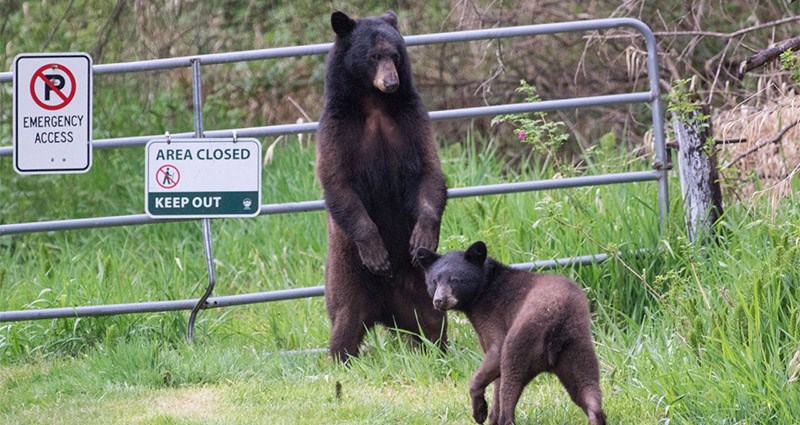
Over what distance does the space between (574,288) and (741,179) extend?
8.71 feet

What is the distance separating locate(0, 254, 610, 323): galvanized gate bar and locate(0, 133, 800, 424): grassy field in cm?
10

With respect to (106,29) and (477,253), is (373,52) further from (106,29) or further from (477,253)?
(106,29)

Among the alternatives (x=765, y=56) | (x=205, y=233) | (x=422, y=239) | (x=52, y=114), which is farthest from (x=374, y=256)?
(x=765, y=56)

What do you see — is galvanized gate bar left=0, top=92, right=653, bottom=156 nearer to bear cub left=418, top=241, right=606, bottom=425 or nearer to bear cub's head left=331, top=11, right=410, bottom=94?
bear cub's head left=331, top=11, right=410, bottom=94

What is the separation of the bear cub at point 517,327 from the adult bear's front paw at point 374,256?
2.18 ft

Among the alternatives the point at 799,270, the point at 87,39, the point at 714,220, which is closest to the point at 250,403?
the point at 799,270

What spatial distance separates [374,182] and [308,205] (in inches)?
38.2

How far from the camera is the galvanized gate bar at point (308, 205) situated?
21.7 ft

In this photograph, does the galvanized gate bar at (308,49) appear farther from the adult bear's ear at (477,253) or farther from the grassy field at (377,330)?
the adult bear's ear at (477,253)

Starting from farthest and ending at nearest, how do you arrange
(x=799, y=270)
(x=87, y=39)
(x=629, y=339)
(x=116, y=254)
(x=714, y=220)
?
(x=87, y=39), (x=116, y=254), (x=714, y=220), (x=629, y=339), (x=799, y=270)

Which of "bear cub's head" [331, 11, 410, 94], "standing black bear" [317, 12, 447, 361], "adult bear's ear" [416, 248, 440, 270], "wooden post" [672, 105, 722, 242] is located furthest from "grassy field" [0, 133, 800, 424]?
"bear cub's head" [331, 11, 410, 94]

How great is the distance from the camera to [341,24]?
582 centimetres

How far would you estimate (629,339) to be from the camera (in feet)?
19.3

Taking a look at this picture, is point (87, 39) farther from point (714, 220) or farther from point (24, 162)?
point (714, 220)
